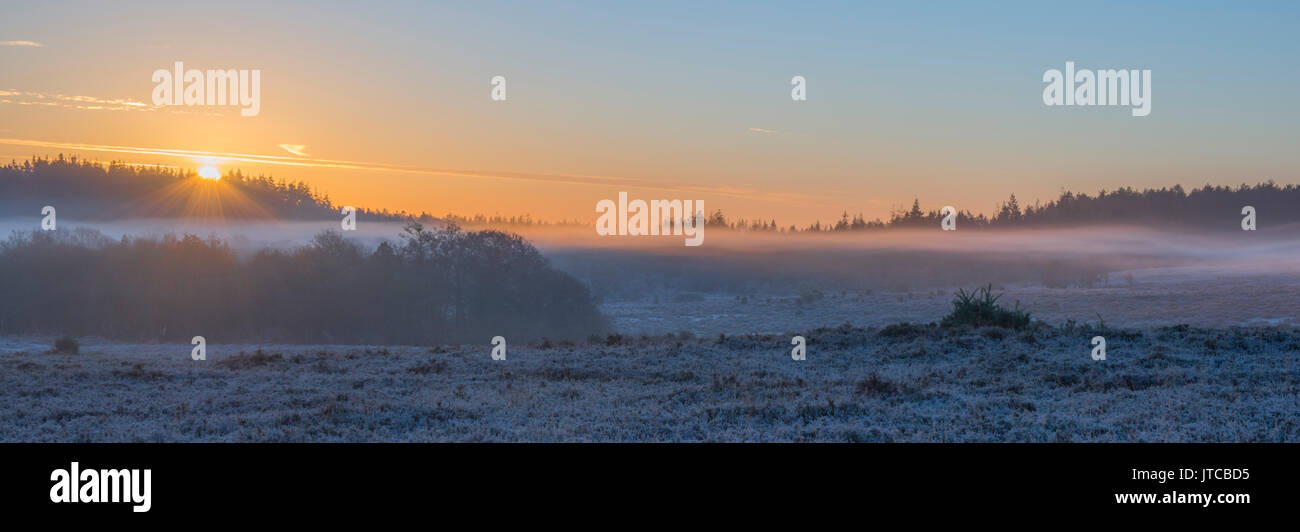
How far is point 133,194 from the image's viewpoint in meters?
81.4

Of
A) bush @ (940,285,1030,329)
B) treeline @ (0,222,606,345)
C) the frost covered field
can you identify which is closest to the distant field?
treeline @ (0,222,606,345)

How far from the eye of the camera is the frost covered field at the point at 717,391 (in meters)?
12.7

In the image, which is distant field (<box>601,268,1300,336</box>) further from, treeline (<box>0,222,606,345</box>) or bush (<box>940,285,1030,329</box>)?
bush (<box>940,285,1030,329</box>)

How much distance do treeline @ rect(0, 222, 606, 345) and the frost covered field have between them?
2067cm

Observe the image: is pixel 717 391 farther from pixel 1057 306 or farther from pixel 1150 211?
pixel 1150 211

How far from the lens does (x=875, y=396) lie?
15492 mm

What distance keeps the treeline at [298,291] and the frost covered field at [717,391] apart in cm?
2067

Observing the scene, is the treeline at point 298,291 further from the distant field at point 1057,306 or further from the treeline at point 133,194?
the treeline at point 133,194

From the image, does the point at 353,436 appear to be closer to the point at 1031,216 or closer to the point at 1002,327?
the point at 1002,327

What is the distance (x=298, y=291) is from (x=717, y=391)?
33.0 meters

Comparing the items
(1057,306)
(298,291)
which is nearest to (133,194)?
(298,291)

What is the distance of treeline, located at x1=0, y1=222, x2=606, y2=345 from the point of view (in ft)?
145
